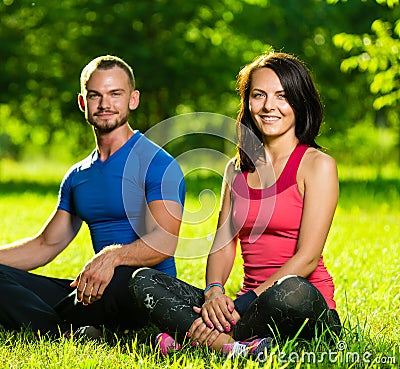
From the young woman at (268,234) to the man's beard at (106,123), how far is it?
64 centimetres

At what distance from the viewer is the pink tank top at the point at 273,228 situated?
3875mm

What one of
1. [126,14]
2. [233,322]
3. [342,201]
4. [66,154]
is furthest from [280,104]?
[66,154]

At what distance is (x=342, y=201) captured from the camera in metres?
10.6

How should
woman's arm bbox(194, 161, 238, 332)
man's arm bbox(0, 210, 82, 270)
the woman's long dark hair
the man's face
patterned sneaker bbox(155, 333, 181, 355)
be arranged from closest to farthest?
patterned sneaker bbox(155, 333, 181, 355) < the woman's long dark hair < woman's arm bbox(194, 161, 238, 332) < the man's face < man's arm bbox(0, 210, 82, 270)

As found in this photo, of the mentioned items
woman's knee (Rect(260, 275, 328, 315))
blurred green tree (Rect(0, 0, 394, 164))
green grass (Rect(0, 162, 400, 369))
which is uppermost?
blurred green tree (Rect(0, 0, 394, 164))

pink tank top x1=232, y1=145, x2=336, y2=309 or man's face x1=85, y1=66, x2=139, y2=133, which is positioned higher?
man's face x1=85, y1=66, x2=139, y2=133

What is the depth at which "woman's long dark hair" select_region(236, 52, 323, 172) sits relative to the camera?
3.91m

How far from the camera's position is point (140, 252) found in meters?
4.07

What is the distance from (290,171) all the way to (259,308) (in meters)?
0.72

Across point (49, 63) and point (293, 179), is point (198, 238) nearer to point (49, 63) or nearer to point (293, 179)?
point (293, 179)

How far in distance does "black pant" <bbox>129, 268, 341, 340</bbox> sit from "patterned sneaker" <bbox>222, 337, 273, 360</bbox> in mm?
65

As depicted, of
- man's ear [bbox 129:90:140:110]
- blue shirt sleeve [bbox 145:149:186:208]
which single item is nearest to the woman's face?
blue shirt sleeve [bbox 145:149:186:208]

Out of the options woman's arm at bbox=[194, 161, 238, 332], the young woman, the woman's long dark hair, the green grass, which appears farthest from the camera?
woman's arm at bbox=[194, 161, 238, 332]

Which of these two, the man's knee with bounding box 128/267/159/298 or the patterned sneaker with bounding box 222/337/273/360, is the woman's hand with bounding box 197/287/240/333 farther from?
the man's knee with bounding box 128/267/159/298
